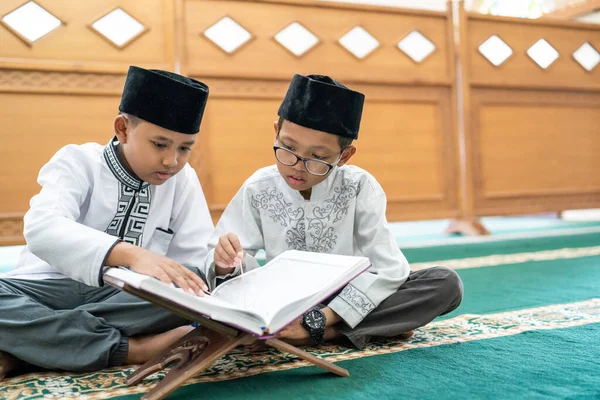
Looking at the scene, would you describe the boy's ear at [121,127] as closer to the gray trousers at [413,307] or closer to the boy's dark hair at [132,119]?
the boy's dark hair at [132,119]

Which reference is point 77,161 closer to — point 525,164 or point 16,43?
point 16,43

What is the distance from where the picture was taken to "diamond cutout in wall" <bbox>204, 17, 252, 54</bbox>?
289cm

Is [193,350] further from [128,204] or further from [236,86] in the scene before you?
[236,86]

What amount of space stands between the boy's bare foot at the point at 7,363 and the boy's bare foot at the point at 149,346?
0.67 ft

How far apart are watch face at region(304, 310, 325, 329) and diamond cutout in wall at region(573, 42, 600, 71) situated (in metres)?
3.24

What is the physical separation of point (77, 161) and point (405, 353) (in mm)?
811

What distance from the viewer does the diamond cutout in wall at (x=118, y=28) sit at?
2697mm

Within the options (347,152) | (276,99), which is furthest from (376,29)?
(347,152)

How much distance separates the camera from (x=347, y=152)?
131cm

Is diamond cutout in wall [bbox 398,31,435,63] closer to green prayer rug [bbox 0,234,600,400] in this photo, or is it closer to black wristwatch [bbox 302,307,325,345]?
green prayer rug [bbox 0,234,600,400]

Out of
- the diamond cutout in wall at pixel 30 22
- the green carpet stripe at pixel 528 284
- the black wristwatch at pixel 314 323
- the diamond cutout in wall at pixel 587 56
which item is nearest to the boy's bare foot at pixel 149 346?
the black wristwatch at pixel 314 323

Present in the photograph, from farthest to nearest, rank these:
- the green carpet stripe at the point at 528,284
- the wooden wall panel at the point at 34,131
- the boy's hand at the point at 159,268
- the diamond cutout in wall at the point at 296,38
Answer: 1. the diamond cutout in wall at the point at 296,38
2. the wooden wall panel at the point at 34,131
3. the green carpet stripe at the point at 528,284
4. the boy's hand at the point at 159,268

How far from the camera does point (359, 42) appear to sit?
3.19 m

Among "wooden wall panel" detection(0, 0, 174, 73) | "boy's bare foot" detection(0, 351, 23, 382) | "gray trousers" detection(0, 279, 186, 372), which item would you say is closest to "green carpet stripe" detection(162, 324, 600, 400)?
"gray trousers" detection(0, 279, 186, 372)
